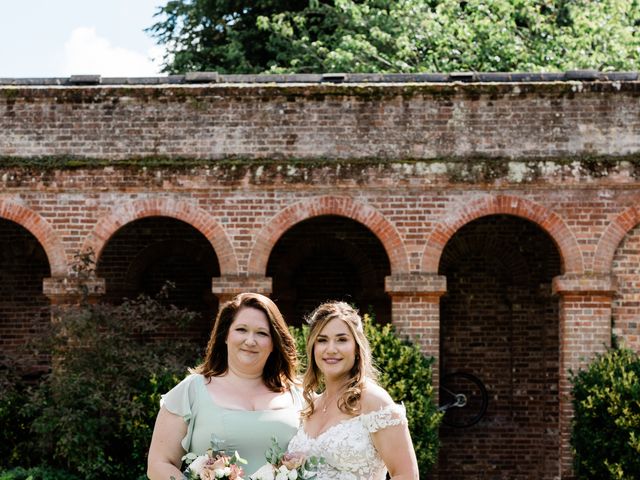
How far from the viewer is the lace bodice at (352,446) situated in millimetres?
5996

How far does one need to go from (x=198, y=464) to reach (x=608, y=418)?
875 centimetres

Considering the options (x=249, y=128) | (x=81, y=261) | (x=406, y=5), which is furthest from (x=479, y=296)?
(x=406, y=5)

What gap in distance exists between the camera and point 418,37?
24.1 meters

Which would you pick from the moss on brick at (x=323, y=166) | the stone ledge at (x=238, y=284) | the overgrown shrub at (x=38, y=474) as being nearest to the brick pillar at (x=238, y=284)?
the stone ledge at (x=238, y=284)

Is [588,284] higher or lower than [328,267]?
lower

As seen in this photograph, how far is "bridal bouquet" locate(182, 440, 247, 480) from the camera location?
5785 millimetres

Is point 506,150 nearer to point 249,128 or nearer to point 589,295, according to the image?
point 589,295

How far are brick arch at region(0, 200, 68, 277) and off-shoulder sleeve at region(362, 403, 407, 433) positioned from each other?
9654mm

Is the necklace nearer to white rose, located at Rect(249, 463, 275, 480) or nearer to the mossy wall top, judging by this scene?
white rose, located at Rect(249, 463, 275, 480)

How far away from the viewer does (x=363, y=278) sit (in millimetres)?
17250

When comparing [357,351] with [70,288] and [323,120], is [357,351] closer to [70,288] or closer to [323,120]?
[323,120]

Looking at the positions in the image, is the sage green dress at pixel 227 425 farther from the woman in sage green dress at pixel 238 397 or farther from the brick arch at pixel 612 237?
the brick arch at pixel 612 237

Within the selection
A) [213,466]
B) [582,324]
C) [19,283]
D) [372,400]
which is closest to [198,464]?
[213,466]

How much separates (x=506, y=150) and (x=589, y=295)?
6.93ft
